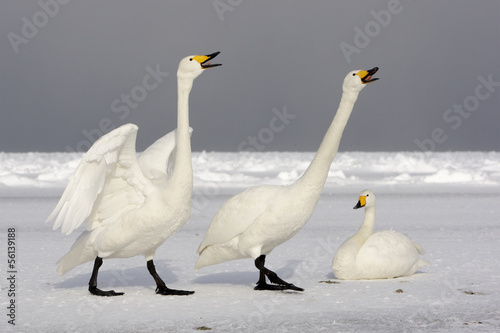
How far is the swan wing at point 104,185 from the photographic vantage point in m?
5.23

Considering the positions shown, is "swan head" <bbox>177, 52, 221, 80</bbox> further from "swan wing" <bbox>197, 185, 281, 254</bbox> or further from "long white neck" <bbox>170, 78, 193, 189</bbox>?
"swan wing" <bbox>197, 185, 281, 254</bbox>

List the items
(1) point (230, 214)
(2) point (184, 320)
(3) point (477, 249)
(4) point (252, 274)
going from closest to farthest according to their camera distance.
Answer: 1. (2) point (184, 320)
2. (1) point (230, 214)
3. (4) point (252, 274)
4. (3) point (477, 249)

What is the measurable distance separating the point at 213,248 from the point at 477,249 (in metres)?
3.17

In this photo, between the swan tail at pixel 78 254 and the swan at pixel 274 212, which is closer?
the swan at pixel 274 212

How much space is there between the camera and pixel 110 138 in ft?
17.1

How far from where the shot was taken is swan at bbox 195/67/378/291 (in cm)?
558

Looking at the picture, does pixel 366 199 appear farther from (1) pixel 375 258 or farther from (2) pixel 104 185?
(2) pixel 104 185

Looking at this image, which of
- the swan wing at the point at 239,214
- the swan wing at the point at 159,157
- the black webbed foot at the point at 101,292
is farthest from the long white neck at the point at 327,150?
the black webbed foot at the point at 101,292

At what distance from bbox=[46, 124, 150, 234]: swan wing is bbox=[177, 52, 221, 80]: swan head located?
2.23 ft

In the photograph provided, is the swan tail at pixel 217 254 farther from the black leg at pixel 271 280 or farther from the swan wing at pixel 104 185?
the swan wing at pixel 104 185

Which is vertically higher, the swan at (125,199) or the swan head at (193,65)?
the swan head at (193,65)

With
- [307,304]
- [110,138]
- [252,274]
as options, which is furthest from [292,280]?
[110,138]

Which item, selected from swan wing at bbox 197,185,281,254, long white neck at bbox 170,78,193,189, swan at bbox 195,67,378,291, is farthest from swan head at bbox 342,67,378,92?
long white neck at bbox 170,78,193,189

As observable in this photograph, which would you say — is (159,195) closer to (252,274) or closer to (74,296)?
(74,296)
